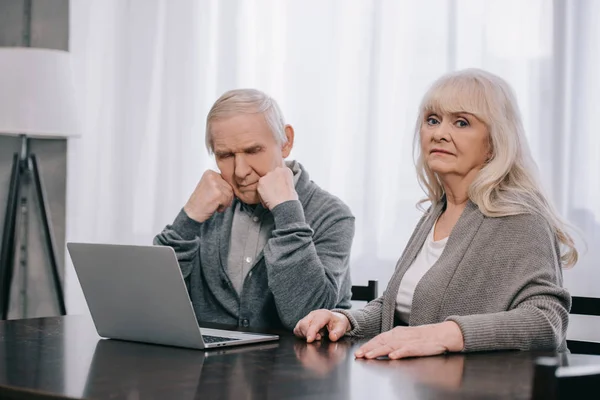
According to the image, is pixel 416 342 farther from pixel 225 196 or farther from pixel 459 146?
pixel 225 196

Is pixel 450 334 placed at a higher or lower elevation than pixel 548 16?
lower

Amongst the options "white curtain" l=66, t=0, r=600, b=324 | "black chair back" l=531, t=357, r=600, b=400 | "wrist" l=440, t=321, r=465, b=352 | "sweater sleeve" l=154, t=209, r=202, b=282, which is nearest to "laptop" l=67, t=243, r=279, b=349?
"wrist" l=440, t=321, r=465, b=352

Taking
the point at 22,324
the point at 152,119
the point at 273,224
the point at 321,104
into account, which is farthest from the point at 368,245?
the point at 22,324

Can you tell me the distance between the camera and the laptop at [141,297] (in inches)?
58.8

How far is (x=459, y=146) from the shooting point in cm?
182

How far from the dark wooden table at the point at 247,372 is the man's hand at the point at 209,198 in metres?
0.59

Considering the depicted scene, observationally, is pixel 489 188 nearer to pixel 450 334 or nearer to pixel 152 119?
pixel 450 334

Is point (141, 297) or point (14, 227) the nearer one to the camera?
point (141, 297)

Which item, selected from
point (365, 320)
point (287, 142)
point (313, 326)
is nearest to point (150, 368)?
point (313, 326)

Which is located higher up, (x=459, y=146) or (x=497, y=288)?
(x=459, y=146)

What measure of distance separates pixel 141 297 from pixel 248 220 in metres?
0.72

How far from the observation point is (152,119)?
373 cm

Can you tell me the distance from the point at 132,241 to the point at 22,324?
1896 millimetres

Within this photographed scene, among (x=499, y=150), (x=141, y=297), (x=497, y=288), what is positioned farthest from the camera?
(x=499, y=150)
